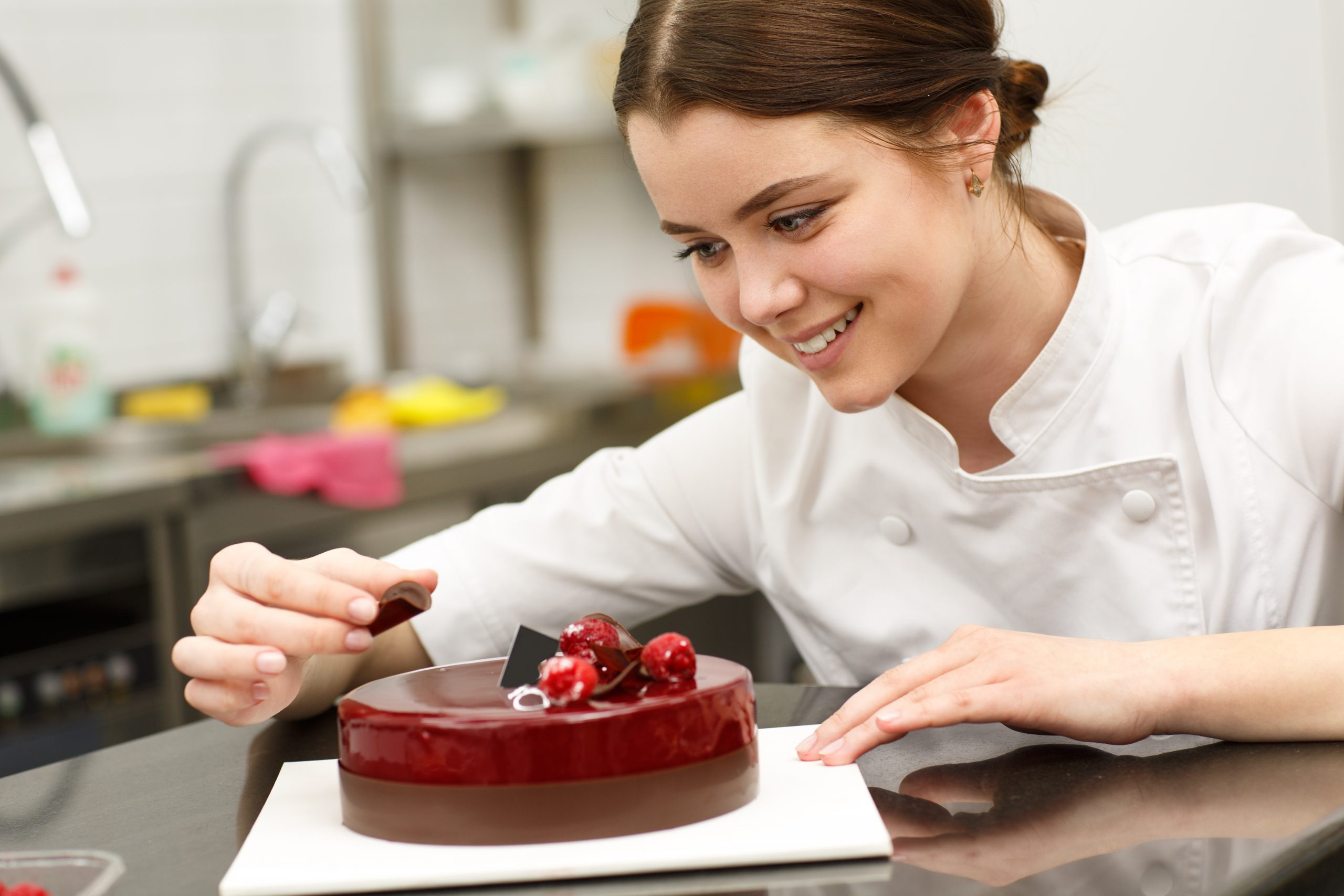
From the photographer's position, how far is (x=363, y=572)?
39.7 inches

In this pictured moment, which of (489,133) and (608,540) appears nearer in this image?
Result: (608,540)

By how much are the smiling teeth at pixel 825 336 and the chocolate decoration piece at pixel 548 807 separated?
16.5 inches

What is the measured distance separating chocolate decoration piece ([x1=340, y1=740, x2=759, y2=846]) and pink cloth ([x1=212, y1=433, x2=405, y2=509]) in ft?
5.45

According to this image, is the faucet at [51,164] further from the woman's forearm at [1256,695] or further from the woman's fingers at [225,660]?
the woman's forearm at [1256,695]

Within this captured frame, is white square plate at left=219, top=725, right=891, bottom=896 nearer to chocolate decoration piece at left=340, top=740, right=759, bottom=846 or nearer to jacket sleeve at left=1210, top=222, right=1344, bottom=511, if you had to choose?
chocolate decoration piece at left=340, top=740, right=759, bottom=846

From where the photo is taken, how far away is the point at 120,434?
2.85 metres

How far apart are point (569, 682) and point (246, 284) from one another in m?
2.80

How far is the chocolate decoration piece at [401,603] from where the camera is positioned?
0.91 metres

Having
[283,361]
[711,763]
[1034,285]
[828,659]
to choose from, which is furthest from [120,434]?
[711,763]

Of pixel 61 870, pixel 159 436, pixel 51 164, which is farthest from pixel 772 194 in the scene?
pixel 159 436

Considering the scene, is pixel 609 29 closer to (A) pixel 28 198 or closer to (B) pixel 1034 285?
(A) pixel 28 198

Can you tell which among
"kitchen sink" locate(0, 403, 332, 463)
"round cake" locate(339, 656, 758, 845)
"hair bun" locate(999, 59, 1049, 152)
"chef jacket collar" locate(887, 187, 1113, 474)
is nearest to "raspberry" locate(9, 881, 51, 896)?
"round cake" locate(339, 656, 758, 845)

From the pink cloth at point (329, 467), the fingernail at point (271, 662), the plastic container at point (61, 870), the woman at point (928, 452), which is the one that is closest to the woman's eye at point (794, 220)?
the woman at point (928, 452)

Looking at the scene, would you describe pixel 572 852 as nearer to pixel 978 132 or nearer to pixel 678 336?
pixel 978 132
